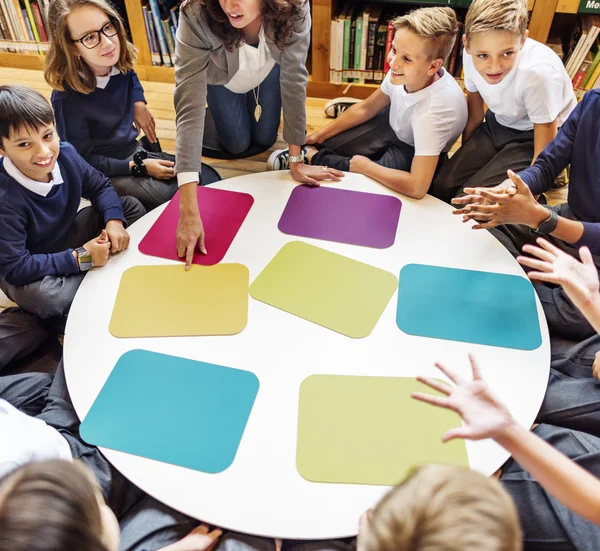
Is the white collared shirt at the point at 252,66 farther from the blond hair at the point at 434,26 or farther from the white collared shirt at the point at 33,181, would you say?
the white collared shirt at the point at 33,181

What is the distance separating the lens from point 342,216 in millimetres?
1585

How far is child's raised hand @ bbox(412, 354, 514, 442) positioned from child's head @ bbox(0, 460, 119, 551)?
0.55 m

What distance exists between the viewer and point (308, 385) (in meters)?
1.16

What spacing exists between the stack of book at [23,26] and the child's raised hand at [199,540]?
310 centimetres

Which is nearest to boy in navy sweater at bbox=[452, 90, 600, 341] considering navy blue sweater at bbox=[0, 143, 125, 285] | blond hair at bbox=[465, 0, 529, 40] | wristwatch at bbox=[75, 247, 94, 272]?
blond hair at bbox=[465, 0, 529, 40]

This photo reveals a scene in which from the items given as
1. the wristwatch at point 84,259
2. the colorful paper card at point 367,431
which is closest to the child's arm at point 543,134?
the colorful paper card at point 367,431

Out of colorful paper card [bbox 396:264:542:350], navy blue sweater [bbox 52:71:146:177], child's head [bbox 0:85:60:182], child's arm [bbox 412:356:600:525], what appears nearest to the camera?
child's arm [bbox 412:356:600:525]

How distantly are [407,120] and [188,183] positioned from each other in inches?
34.2

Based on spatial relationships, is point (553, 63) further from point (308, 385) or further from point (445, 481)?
point (445, 481)

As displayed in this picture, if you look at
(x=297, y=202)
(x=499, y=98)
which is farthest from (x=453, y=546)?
(x=499, y=98)

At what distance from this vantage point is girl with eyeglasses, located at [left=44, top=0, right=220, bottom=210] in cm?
178

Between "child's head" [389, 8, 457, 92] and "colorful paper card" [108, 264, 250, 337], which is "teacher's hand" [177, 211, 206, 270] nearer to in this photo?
"colorful paper card" [108, 264, 250, 337]

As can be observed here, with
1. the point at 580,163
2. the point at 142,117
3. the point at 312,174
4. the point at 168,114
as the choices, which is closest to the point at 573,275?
the point at 580,163

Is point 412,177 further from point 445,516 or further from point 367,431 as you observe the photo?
point 445,516
